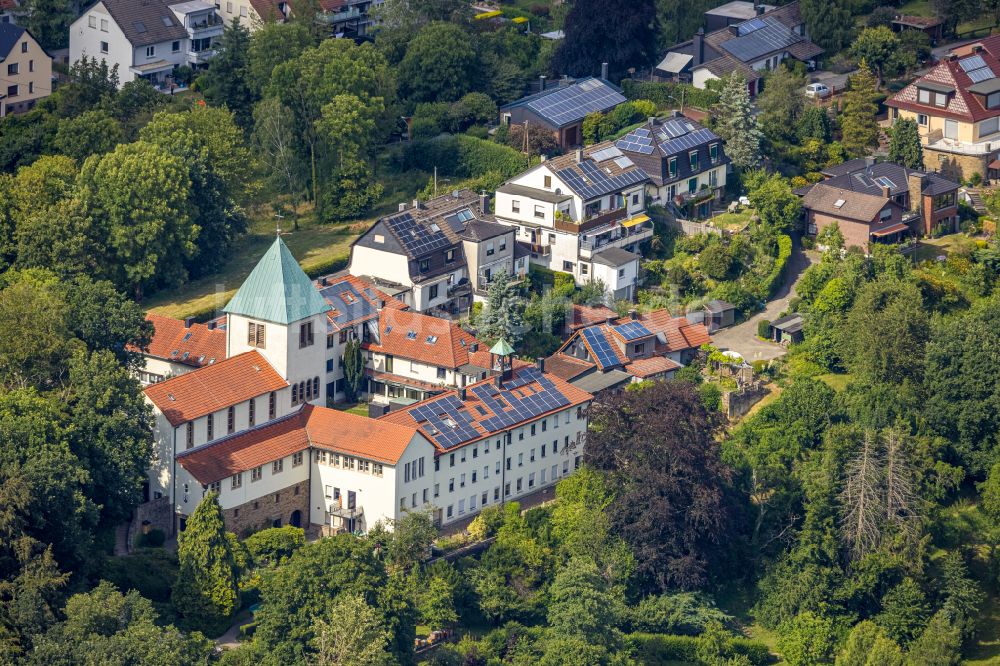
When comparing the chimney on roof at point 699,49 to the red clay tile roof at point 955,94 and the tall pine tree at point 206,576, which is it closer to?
the red clay tile roof at point 955,94

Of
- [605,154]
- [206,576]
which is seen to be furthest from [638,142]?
[206,576]

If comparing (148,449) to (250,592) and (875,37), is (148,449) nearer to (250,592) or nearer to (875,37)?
(250,592)

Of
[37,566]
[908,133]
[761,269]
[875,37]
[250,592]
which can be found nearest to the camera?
[37,566]

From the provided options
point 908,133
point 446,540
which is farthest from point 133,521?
point 908,133

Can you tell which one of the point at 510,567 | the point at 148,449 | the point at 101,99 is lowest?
the point at 510,567

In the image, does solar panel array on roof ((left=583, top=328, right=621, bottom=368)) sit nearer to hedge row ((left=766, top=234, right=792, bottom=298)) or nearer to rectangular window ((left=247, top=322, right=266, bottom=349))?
hedge row ((left=766, top=234, right=792, bottom=298))

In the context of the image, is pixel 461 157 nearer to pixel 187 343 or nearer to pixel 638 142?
pixel 638 142
